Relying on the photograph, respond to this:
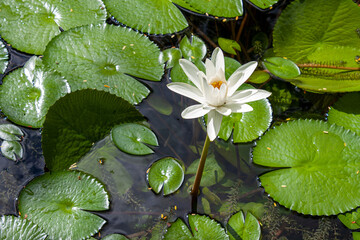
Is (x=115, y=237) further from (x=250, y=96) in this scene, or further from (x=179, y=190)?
(x=250, y=96)

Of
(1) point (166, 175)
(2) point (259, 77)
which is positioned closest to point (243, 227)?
(1) point (166, 175)

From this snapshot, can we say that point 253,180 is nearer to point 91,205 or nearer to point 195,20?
point 91,205

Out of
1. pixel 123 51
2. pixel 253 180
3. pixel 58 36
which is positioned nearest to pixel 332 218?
pixel 253 180

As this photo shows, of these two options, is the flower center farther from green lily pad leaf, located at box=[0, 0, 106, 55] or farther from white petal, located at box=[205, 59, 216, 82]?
green lily pad leaf, located at box=[0, 0, 106, 55]

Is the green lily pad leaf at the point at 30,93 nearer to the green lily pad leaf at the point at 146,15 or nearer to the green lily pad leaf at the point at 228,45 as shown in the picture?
the green lily pad leaf at the point at 146,15

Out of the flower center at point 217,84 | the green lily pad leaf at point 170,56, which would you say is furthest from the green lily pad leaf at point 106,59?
the flower center at point 217,84

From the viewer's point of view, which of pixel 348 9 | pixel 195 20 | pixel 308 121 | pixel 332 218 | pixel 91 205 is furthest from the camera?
pixel 195 20
